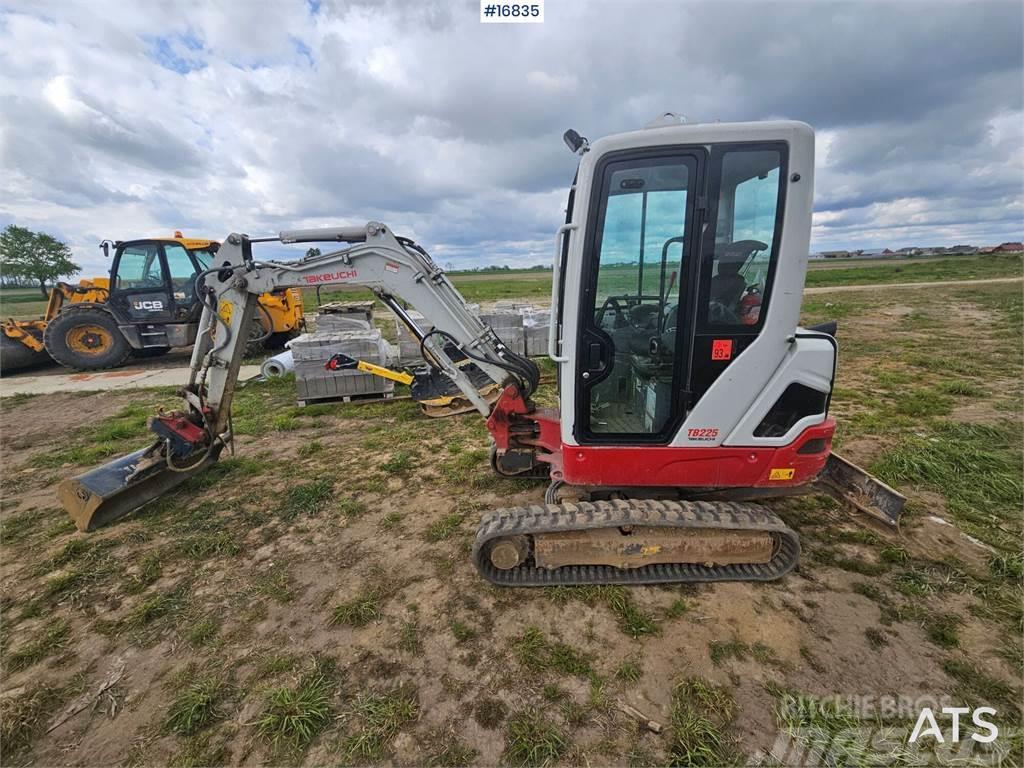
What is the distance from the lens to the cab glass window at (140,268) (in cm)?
1102

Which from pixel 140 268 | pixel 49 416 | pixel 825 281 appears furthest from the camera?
pixel 825 281

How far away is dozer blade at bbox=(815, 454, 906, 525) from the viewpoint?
387cm

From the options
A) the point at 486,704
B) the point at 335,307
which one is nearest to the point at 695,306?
the point at 486,704

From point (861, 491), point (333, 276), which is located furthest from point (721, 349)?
point (333, 276)

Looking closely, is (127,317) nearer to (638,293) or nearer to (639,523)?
(638,293)

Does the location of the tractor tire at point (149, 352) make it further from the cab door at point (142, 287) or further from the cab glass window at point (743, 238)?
the cab glass window at point (743, 238)

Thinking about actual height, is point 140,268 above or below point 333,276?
above

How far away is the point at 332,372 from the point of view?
26.8 ft

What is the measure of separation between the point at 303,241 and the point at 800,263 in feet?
13.2

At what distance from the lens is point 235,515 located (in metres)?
4.60

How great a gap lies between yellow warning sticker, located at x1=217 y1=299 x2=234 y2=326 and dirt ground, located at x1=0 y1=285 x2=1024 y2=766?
6.49 feet

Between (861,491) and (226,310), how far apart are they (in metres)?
6.28

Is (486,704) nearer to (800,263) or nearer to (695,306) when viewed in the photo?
(695,306)

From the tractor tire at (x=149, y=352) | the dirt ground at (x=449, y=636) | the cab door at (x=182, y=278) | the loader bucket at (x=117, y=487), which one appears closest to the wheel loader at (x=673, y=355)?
the dirt ground at (x=449, y=636)
